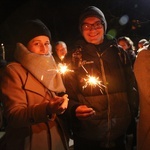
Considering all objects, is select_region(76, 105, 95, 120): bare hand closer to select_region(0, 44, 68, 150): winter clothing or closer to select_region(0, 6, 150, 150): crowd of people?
select_region(0, 6, 150, 150): crowd of people

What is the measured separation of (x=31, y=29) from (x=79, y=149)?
153 centimetres

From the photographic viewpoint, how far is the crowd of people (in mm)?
2449

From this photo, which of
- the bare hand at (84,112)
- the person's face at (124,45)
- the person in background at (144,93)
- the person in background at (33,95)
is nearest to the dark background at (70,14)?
the person's face at (124,45)

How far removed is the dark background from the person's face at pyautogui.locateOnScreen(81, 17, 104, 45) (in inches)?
412

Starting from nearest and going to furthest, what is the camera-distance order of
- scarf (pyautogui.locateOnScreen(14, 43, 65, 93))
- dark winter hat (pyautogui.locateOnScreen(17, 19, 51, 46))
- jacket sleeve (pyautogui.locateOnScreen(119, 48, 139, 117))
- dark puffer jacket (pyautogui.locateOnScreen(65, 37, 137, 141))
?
1. scarf (pyautogui.locateOnScreen(14, 43, 65, 93))
2. dark winter hat (pyautogui.locateOnScreen(17, 19, 51, 46))
3. dark puffer jacket (pyautogui.locateOnScreen(65, 37, 137, 141))
4. jacket sleeve (pyautogui.locateOnScreen(119, 48, 139, 117))

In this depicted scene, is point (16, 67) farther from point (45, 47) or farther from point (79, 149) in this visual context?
point (79, 149)

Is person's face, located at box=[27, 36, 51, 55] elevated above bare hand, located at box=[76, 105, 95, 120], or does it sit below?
above

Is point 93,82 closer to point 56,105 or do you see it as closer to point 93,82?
point 93,82

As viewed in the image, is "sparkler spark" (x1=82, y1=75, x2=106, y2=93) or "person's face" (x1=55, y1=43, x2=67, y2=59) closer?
"sparkler spark" (x1=82, y1=75, x2=106, y2=93)

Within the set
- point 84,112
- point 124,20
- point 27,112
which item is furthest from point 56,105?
point 124,20

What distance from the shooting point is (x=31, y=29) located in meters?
2.78

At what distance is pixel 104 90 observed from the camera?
116 inches

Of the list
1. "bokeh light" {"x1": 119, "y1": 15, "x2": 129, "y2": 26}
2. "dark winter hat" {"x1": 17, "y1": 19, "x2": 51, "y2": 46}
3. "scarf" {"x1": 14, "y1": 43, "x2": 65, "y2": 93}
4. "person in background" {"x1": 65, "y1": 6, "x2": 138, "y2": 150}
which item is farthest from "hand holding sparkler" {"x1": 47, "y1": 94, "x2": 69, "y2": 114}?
"bokeh light" {"x1": 119, "y1": 15, "x2": 129, "y2": 26}

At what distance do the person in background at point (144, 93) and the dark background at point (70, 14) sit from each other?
1155 centimetres
